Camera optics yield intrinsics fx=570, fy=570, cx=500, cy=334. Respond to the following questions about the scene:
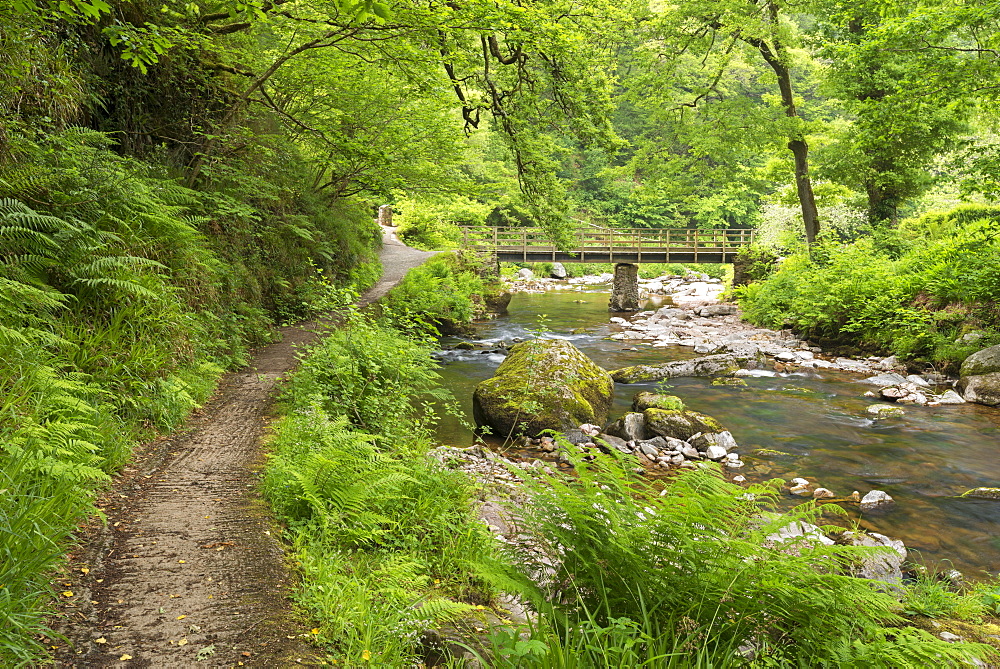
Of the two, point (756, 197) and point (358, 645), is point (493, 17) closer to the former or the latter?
point (358, 645)

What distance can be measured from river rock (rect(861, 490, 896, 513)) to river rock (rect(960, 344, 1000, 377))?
6.11m

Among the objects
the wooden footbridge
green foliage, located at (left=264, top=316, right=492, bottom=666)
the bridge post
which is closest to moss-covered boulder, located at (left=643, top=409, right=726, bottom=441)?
green foliage, located at (left=264, top=316, right=492, bottom=666)

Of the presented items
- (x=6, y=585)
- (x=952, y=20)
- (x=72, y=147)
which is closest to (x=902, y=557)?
(x=6, y=585)

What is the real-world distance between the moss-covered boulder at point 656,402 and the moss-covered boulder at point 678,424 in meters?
0.22

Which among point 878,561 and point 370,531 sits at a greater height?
point 370,531

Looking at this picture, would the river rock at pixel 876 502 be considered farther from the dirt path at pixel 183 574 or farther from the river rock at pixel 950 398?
the dirt path at pixel 183 574

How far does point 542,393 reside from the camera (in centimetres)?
902

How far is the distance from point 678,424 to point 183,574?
7.19 metres

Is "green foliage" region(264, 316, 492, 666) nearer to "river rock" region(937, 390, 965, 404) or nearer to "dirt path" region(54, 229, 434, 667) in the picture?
"dirt path" region(54, 229, 434, 667)

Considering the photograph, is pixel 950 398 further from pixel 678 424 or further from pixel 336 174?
pixel 336 174

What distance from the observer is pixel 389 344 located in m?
7.41

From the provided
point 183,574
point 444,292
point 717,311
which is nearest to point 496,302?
point 444,292

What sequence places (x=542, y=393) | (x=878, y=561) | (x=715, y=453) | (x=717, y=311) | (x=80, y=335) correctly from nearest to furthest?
(x=80, y=335) < (x=878, y=561) < (x=715, y=453) < (x=542, y=393) < (x=717, y=311)

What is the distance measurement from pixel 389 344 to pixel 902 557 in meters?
5.92
